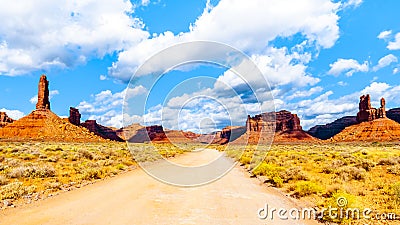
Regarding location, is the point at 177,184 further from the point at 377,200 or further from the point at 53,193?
the point at 377,200

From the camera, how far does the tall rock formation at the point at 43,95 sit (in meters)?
111

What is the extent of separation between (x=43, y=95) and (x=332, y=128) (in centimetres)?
17217

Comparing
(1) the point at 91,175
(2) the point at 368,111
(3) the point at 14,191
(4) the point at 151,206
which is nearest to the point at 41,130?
(1) the point at 91,175

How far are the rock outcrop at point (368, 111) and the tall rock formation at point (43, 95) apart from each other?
139m

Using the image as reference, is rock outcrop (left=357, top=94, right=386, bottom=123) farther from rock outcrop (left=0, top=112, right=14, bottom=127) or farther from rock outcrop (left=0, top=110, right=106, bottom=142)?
rock outcrop (left=0, top=112, right=14, bottom=127)

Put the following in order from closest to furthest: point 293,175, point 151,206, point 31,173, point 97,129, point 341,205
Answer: point 341,205
point 151,206
point 293,175
point 31,173
point 97,129

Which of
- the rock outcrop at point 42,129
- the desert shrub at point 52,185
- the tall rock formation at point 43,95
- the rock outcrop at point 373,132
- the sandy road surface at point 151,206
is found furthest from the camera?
the tall rock formation at point 43,95

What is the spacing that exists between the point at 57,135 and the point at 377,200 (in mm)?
100805

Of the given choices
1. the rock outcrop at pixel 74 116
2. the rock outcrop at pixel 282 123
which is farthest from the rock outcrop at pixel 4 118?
the rock outcrop at pixel 282 123

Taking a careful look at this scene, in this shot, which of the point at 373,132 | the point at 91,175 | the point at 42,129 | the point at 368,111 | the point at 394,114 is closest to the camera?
the point at 91,175

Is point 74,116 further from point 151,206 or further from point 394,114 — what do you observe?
point 394,114

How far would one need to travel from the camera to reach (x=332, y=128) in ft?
609

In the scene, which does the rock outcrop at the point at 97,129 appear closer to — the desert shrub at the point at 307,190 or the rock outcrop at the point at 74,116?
the rock outcrop at the point at 74,116

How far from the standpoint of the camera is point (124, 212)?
8.05m
